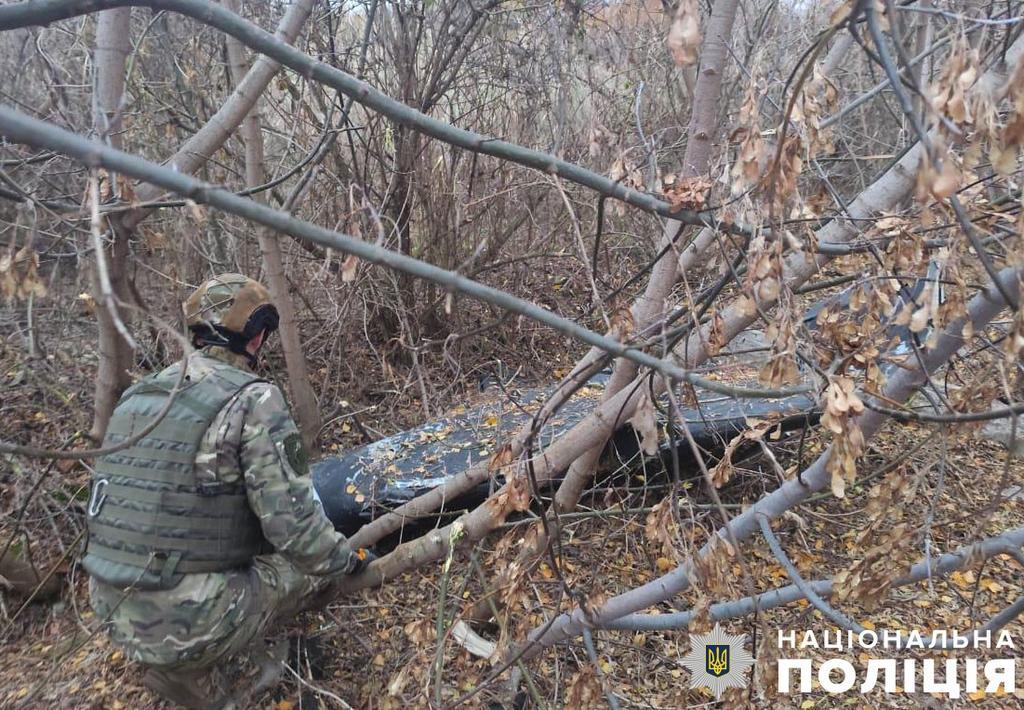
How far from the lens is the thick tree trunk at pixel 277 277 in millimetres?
3117

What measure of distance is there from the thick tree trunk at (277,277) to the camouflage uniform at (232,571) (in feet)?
3.35

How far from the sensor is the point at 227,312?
2.31 m

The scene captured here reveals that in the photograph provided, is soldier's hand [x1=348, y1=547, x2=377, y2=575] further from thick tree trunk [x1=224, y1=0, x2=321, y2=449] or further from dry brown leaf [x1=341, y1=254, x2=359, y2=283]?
dry brown leaf [x1=341, y1=254, x2=359, y2=283]

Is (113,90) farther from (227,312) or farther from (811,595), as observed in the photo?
(811,595)

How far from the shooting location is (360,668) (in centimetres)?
275

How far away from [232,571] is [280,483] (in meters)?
0.44

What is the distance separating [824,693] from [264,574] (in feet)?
7.55

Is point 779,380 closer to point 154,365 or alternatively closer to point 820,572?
point 820,572

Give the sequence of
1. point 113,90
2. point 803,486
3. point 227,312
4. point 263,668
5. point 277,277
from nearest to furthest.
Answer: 1. point 803,486
2. point 227,312
3. point 113,90
4. point 263,668
5. point 277,277

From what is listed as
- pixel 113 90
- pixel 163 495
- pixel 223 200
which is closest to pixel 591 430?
pixel 163 495

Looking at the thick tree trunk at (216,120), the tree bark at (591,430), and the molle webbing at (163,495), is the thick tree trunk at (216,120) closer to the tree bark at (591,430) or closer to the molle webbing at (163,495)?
the molle webbing at (163,495)

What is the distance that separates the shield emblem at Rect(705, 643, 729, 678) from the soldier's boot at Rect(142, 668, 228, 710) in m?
1.88

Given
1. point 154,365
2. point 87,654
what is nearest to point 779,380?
point 87,654

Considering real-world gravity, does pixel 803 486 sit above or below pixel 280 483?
above
